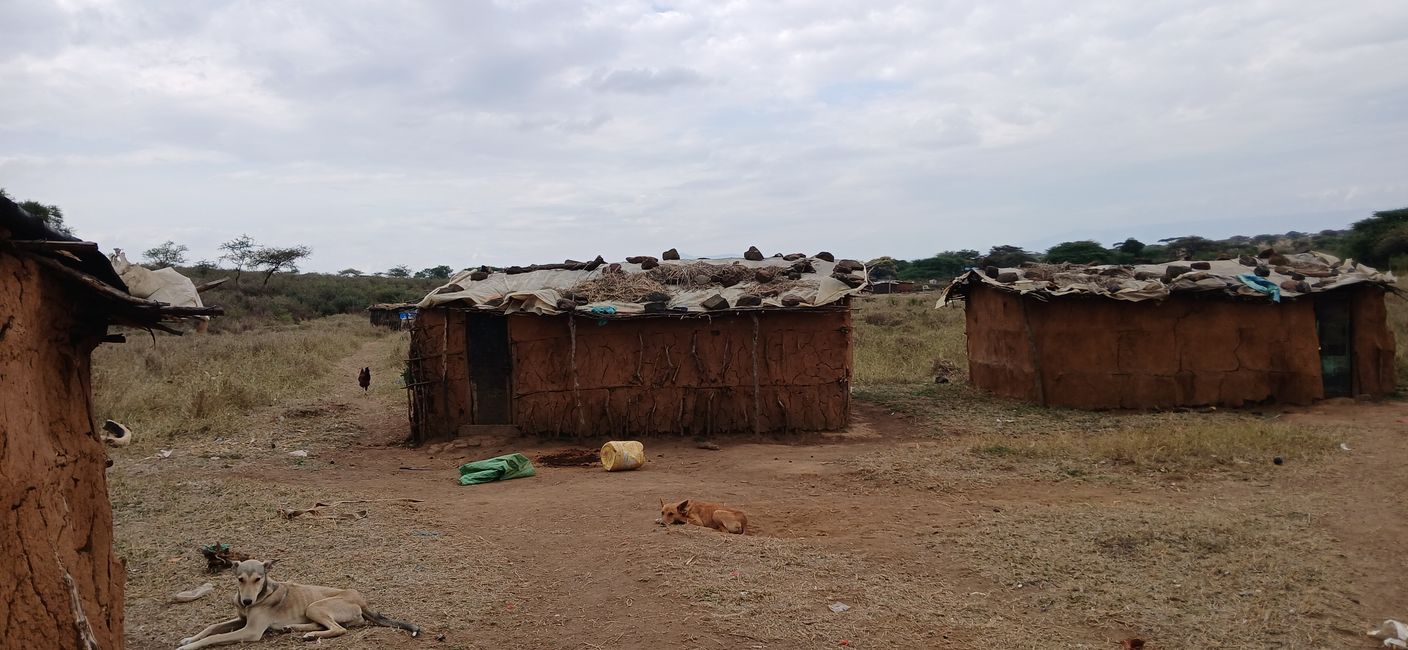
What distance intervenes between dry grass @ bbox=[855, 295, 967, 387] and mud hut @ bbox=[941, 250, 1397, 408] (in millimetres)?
3258

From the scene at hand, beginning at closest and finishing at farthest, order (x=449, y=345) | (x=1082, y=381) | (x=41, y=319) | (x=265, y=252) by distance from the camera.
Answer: (x=41, y=319) → (x=449, y=345) → (x=1082, y=381) → (x=265, y=252)

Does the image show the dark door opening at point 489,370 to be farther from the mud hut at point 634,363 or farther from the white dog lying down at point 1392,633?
the white dog lying down at point 1392,633

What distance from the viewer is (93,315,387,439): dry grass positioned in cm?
1377

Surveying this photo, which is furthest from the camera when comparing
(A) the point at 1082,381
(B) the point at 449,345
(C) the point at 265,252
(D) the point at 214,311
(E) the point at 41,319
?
(C) the point at 265,252

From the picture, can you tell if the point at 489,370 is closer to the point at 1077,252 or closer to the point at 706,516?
the point at 706,516

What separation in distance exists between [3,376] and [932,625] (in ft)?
15.9

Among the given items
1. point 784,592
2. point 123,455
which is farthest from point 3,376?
point 123,455

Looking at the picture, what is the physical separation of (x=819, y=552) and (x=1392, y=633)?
11.4 feet

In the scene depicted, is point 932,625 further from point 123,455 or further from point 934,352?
point 934,352

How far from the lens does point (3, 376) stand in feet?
12.9

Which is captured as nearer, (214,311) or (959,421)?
(214,311)

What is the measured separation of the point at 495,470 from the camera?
36.0 feet

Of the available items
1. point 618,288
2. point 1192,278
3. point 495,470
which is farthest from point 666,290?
Result: point 1192,278

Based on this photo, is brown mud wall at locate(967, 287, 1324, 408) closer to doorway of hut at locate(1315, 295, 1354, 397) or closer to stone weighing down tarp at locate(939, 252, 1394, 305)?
stone weighing down tarp at locate(939, 252, 1394, 305)
